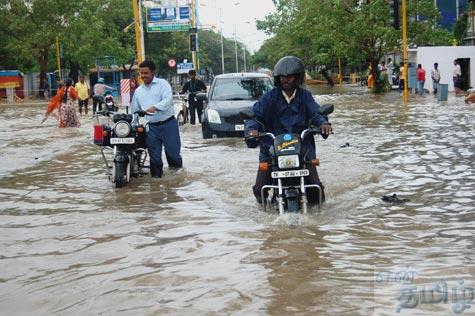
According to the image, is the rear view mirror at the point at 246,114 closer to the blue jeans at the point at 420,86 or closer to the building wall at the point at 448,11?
the blue jeans at the point at 420,86

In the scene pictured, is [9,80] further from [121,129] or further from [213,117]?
[121,129]

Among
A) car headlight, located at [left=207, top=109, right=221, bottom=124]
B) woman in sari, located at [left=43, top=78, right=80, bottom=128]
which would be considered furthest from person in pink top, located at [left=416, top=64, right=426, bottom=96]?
car headlight, located at [left=207, top=109, right=221, bottom=124]

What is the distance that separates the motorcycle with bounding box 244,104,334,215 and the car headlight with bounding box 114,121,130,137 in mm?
2970

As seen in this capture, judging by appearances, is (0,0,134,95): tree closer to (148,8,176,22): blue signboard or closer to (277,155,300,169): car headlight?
(148,8,176,22): blue signboard

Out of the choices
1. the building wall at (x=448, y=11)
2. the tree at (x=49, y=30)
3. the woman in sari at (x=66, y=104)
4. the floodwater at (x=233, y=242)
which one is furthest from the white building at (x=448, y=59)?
the tree at (x=49, y=30)

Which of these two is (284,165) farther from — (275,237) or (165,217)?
(165,217)

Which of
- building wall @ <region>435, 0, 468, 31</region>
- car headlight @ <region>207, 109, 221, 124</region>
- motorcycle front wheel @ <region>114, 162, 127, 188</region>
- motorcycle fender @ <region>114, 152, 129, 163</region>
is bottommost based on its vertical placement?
motorcycle front wheel @ <region>114, 162, 127, 188</region>

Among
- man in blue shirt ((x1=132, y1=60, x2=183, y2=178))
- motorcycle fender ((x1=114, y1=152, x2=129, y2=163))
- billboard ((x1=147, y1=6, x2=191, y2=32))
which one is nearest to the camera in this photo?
motorcycle fender ((x1=114, y1=152, x2=129, y2=163))

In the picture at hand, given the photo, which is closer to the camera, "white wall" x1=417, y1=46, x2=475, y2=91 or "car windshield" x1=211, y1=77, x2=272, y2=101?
"car windshield" x1=211, y1=77, x2=272, y2=101

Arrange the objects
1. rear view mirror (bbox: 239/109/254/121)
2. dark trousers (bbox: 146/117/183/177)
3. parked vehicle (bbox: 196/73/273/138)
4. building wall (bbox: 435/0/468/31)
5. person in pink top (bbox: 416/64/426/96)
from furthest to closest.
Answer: building wall (bbox: 435/0/468/31), person in pink top (bbox: 416/64/426/96), parked vehicle (bbox: 196/73/273/138), dark trousers (bbox: 146/117/183/177), rear view mirror (bbox: 239/109/254/121)

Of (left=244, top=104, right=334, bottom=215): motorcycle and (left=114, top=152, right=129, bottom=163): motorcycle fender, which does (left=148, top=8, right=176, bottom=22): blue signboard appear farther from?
(left=244, top=104, right=334, bottom=215): motorcycle

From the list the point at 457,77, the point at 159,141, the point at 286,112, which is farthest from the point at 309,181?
the point at 457,77

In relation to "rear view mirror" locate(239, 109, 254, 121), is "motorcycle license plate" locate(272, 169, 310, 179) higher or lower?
lower

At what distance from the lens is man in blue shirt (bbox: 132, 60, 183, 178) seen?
32.7 feet
